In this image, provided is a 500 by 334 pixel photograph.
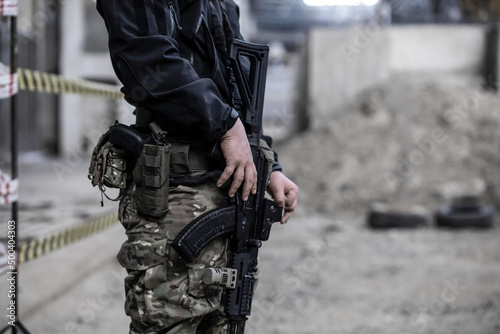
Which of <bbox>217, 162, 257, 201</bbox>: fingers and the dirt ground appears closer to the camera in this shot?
<bbox>217, 162, 257, 201</bbox>: fingers

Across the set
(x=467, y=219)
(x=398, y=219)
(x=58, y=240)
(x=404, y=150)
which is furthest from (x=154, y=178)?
(x=404, y=150)

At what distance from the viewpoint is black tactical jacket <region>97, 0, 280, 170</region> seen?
152cm

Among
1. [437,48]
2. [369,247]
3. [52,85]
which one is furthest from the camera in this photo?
[437,48]

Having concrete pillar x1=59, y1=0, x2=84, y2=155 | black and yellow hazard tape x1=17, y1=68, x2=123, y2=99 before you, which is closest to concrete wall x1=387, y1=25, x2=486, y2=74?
black and yellow hazard tape x1=17, y1=68, x2=123, y2=99

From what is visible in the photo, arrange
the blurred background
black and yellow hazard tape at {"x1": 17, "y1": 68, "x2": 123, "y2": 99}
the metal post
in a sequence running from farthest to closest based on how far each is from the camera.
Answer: the blurred background < black and yellow hazard tape at {"x1": 17, "y1": 68, "x2": 123, "y2": 99} < the metal post

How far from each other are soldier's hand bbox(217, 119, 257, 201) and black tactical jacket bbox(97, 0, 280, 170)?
0.03 meters

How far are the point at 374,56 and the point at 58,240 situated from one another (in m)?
7.27

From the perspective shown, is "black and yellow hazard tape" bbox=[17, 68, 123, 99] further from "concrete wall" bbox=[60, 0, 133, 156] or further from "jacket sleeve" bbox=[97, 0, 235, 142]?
"concrete wall" bbox=[60, 0, 133, 156]

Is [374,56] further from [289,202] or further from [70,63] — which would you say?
[289,202]

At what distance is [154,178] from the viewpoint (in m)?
1.59

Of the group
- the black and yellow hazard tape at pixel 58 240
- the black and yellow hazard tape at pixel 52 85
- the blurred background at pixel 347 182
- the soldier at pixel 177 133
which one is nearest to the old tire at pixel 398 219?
the blurred background at pixel 347 182

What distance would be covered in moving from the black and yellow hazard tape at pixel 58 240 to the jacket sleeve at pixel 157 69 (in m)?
1.75

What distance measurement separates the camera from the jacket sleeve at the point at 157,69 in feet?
4.99

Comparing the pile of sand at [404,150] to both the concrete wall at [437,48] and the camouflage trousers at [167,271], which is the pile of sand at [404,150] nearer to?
the concrete wall at [437,48]
